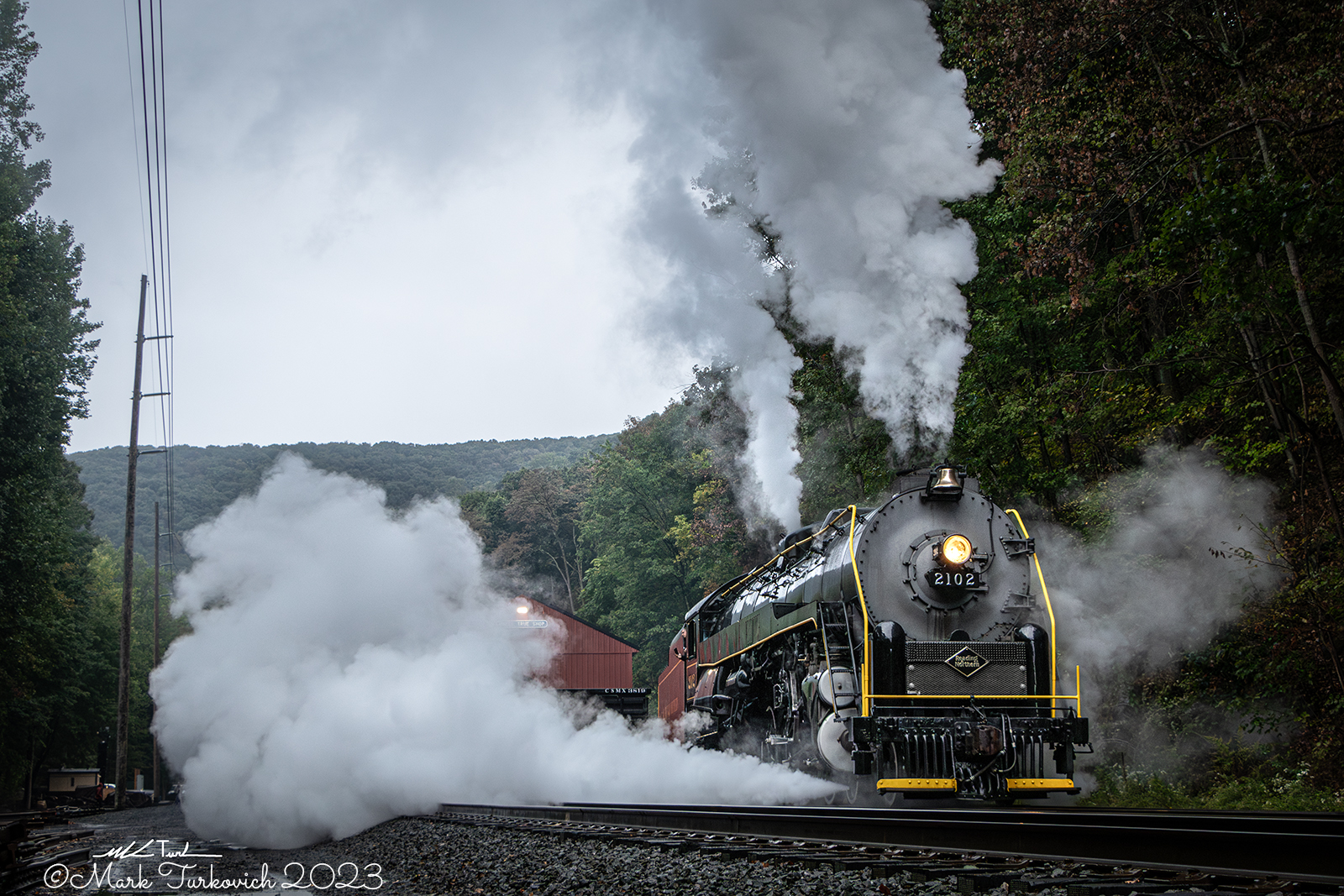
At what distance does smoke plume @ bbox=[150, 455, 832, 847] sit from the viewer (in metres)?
13.3

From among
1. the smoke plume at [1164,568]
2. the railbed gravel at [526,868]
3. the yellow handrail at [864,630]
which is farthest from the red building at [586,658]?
the yellow handrail at [864,630]

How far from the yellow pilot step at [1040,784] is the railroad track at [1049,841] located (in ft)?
5.46

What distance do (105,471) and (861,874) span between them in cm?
12648

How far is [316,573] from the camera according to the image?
1475 centimetres

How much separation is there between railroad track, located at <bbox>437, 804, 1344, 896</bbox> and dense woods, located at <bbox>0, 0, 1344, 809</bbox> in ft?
Answer: 15.9

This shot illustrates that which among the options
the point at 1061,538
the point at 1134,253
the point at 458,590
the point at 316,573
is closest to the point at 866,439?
the point at 1061,538

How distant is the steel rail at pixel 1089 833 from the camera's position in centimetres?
430

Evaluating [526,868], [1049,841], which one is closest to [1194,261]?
[1049,841]

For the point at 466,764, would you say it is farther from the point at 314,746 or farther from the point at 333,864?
the point at 333,864

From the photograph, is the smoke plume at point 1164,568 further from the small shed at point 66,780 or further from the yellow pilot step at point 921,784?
the small shed at point 66,780

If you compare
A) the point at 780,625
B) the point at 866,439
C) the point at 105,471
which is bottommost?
the point at 780,625

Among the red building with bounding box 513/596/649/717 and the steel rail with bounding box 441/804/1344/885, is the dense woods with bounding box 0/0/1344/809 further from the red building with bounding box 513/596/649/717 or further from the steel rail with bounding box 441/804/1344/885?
the red building with bounding box 513/596/649/717

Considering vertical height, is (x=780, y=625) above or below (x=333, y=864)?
above

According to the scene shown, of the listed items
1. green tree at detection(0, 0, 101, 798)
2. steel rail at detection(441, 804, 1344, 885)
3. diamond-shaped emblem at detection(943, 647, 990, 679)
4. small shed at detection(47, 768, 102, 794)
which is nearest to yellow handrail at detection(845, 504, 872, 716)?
diamond-shaped emblem at detection(943, 647, 990, 679)
